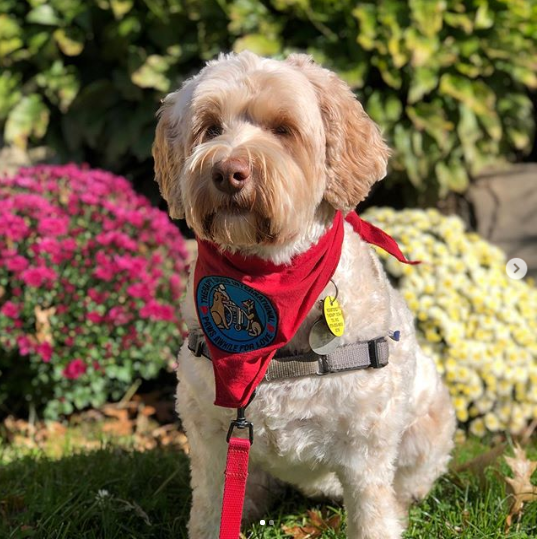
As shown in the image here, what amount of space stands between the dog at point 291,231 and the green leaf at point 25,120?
3.35 meters

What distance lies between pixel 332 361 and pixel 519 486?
114 cm

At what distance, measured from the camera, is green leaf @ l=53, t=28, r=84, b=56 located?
5.38m

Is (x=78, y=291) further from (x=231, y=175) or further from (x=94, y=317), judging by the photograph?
(x=231, y=175)

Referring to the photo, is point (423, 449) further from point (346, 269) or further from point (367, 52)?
point (367, 52)

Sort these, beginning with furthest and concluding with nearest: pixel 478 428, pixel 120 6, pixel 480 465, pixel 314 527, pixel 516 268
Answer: pixel 120 6 < pixel 516 268 < pixel 478 428 < pixel 480 465 < pixel 314 527

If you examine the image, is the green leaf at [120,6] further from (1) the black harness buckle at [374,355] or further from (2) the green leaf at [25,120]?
(1) the black harness buckle at [374,355]

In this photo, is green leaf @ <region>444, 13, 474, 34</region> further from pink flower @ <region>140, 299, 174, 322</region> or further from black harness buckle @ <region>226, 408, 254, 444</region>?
black harness buckle @ <region>226, 408, 254, 444</region>

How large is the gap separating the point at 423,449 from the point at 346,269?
849mm

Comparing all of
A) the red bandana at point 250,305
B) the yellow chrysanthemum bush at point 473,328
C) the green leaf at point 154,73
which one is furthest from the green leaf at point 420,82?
the red bandana at point 250,305

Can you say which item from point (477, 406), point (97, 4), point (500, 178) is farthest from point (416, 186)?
point (97, 4)

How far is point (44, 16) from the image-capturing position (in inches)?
211

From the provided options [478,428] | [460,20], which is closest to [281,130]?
[478,428]

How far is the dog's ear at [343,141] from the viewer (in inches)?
92.4

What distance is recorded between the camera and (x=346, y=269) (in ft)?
8.39
